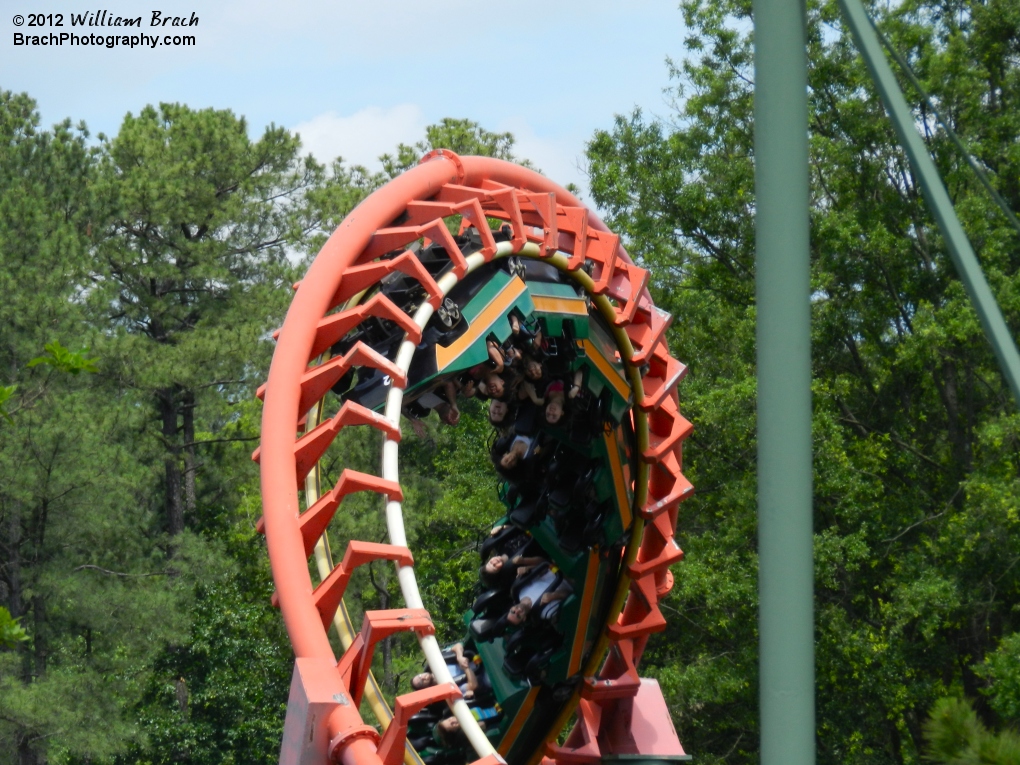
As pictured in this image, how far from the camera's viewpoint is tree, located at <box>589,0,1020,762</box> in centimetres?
1406

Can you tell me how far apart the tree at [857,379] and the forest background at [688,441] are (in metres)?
0.05

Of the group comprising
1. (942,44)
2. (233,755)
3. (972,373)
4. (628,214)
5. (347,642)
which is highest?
(942,44)

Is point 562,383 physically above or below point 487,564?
above

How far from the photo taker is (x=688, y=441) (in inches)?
667

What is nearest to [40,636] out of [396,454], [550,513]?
[550,513]

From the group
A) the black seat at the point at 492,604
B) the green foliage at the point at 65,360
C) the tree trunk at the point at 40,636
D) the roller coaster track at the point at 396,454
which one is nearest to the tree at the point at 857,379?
the roller coaster track at the point at 396,454

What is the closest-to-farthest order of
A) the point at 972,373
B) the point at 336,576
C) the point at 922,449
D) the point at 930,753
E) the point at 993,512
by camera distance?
the point at 930,753 → the point at 336,576 → the point at 993,512 → the point at 972,373 → the point at 922,449

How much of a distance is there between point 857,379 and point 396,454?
12.4 metres

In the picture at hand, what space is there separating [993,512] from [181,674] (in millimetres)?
13032

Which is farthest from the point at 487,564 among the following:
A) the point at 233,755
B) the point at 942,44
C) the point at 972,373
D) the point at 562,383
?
the point at 233,755

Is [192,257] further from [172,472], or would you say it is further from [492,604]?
[492,604]

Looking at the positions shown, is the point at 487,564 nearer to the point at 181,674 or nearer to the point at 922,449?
the point at 922,449

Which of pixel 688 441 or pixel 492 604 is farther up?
pixel 688 441

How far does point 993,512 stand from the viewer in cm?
1262
